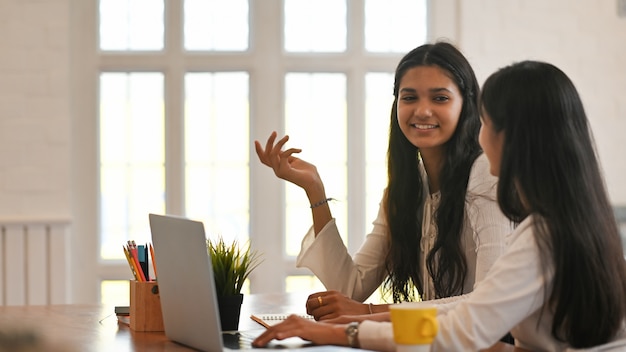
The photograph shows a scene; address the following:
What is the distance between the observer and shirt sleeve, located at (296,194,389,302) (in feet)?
8.03

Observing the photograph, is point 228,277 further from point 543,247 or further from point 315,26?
point 315,26

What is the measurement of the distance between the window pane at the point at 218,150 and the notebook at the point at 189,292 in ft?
8.68

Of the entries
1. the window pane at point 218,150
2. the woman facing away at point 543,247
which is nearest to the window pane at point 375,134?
the window pane at point 218,150

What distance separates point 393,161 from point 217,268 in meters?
0.73

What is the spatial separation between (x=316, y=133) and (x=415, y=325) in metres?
3.28

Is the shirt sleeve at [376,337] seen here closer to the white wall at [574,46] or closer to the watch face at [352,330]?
the watch face at [352,330]

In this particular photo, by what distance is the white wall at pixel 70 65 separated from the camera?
4.26 m

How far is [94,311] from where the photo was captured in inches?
92.3

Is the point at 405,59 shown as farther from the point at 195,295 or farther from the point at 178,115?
the point at 178,115

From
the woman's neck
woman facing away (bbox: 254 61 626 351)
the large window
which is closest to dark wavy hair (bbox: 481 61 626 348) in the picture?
woman facing away (bbox: 254 61 626 351)

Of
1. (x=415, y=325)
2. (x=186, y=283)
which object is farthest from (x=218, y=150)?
(x=415, y=325)

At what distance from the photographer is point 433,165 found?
7.99 ft

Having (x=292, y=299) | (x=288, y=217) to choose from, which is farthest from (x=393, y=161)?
(x=288, y=217)

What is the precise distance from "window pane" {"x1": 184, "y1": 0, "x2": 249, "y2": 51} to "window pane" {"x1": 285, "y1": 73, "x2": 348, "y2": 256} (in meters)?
0.33
